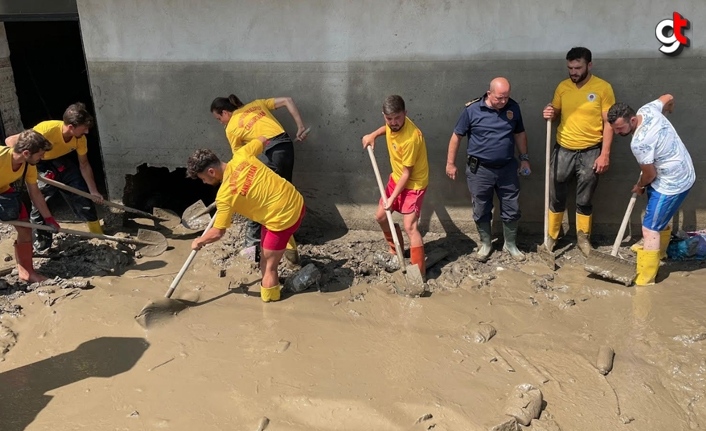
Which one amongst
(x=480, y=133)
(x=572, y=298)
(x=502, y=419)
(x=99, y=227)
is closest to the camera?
(x=502, y=419)

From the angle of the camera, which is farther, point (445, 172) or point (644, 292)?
point (445, 172)

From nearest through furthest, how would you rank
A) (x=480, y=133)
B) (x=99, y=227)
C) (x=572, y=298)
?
(x=572, y=298) < (x=480, y=133) < (x=99, y=227)

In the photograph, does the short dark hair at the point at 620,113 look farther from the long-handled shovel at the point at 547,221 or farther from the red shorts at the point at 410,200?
the red shorts at the point at 410,200

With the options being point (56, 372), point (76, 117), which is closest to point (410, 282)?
point (56, 372)

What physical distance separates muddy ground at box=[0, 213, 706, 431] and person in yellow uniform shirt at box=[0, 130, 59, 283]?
23cm

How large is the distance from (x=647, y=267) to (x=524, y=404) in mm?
2216

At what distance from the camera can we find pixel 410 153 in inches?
206

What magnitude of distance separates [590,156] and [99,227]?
516cm

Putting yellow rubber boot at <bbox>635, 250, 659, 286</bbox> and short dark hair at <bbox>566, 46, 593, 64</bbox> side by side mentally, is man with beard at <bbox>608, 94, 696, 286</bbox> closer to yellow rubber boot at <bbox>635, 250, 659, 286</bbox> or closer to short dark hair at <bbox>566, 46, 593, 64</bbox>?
yellow rubber boot at <bbox>635, 250, 659, 286</bbox>

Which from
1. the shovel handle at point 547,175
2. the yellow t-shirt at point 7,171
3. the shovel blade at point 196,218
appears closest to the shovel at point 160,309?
the shovel blade at point 196,218

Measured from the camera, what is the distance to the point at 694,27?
5375 mm

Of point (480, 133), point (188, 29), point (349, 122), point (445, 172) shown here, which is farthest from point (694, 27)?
point (188, 29)

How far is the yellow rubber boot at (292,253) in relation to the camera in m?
5.81

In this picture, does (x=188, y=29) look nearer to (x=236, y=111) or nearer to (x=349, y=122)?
(x=236, y=111)
